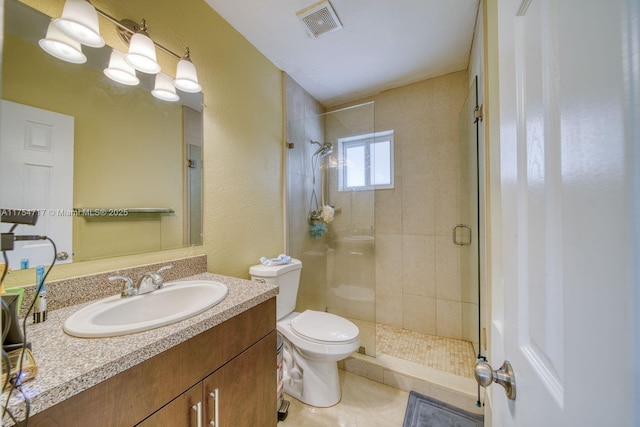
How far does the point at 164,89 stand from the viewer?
3.99 ft

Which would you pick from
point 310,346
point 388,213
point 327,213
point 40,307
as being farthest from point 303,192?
point 40,307

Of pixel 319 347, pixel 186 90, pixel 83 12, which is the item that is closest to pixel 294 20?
pixel 186 90

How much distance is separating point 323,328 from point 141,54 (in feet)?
5.64

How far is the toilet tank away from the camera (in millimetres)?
1592

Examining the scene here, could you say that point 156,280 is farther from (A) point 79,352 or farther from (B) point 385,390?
(B) point 385,390

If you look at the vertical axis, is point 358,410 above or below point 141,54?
below

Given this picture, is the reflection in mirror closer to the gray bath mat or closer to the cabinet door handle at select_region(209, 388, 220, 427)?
the cabinet door handle at select_region(209, 388, 220, 427)

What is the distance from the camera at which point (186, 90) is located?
129 centimetres

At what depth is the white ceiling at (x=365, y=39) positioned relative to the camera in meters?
1.43

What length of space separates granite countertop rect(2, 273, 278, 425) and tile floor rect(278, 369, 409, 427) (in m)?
1.02

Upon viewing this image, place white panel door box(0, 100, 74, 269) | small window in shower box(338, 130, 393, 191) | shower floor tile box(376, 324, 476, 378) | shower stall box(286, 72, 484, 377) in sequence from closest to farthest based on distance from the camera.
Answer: white panel door box(0, 100, 74, 269) < shower floor tile box(376, 324, 476, 378) < shower stall box(286, 72, 484, 377) < small window in shower box(338, 130, 393, 191)

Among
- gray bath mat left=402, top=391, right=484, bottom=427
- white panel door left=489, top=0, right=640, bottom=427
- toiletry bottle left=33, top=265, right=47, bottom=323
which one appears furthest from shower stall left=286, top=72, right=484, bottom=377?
white panel door left=489, top=0, right=640, bottom=427

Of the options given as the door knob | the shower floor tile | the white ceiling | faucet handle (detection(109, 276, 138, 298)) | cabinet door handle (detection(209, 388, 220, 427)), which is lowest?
the shower floor tile

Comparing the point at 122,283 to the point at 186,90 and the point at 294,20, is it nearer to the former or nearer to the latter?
the point at 186,90
